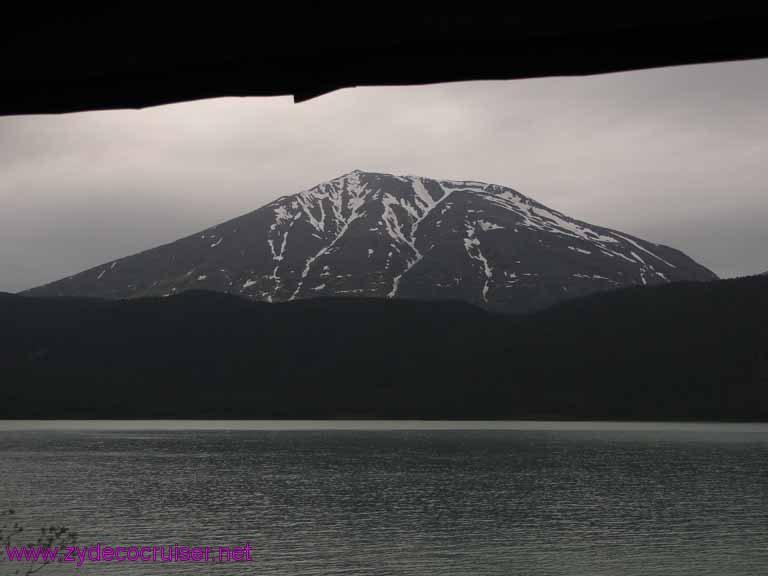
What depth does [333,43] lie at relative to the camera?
4734 mm

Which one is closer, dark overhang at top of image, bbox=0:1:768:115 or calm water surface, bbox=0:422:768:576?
dark overhang at top of image, bbox=0:1:768:115

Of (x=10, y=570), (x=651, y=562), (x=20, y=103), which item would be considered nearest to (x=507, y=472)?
(x=651, y=562)

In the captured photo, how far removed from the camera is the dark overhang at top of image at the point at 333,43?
4.40 metres

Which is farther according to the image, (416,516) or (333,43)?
(416,516)

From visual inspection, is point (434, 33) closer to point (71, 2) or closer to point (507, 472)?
point (71, 2)

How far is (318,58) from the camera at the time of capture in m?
4.93

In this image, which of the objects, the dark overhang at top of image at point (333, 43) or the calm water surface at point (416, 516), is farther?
the calm water surface at point (416, 516)

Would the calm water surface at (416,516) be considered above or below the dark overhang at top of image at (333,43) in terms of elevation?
below

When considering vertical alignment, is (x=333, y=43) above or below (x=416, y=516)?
above

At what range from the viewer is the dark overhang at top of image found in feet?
14.4

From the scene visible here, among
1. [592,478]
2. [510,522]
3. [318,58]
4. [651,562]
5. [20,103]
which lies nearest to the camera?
[318,58]

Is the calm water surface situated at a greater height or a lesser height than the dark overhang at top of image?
lesser

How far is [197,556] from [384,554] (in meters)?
18.0

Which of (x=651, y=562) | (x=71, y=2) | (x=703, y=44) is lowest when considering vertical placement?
(x=651, y=562)
